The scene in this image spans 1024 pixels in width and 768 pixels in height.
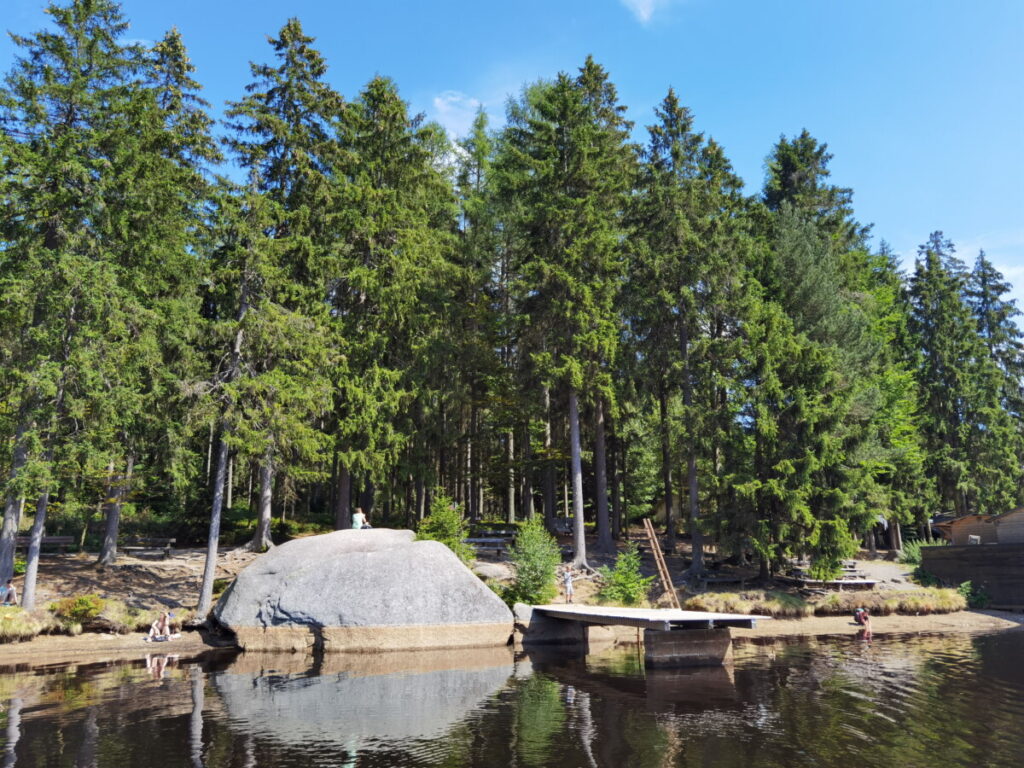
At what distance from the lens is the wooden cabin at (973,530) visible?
1273 inches

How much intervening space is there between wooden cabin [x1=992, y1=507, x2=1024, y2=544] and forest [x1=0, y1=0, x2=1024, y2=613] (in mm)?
4005

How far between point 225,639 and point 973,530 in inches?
1377

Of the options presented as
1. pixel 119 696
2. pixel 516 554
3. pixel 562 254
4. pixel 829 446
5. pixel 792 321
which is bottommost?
pixel 119 696

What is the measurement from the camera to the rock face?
1947 centimetres

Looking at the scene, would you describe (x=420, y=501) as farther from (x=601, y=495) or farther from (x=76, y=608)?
(x=76, y=608)

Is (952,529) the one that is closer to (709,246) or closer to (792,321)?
(792,321)

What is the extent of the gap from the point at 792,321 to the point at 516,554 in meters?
15.4

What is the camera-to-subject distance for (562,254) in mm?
27953

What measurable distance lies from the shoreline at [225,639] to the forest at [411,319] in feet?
7.57

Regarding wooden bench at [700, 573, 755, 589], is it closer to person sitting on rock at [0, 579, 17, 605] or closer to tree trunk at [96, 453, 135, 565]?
tree trunk at [96, 453, 135, 565]

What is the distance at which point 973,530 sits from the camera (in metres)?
33.5

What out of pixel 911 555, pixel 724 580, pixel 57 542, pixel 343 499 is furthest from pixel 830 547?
pixel 57 542

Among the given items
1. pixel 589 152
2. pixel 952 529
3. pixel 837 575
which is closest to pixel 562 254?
pixel 589 152

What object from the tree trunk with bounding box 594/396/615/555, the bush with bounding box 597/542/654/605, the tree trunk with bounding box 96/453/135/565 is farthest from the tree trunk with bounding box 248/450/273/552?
the tree trunk with bounding box 594/396/615/555
